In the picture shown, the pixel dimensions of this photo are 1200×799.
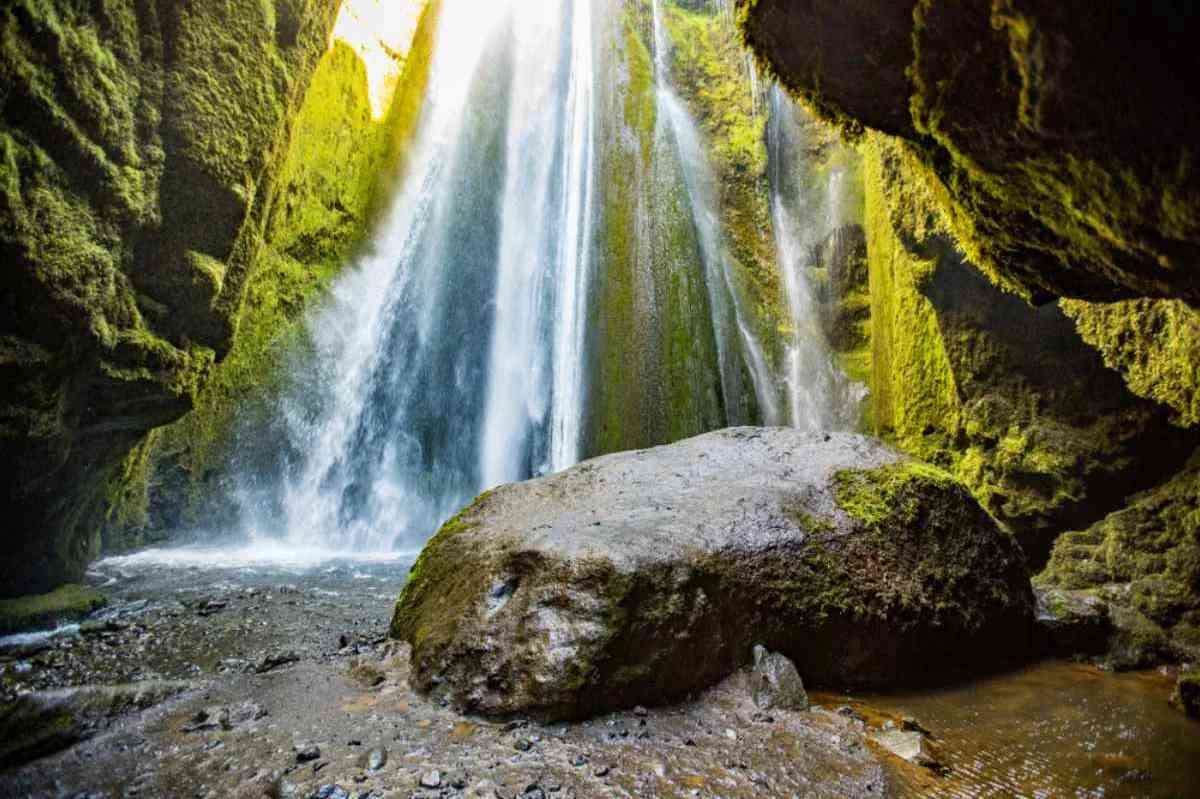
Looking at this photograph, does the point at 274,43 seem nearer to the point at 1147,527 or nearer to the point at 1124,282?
the point at 1124,282

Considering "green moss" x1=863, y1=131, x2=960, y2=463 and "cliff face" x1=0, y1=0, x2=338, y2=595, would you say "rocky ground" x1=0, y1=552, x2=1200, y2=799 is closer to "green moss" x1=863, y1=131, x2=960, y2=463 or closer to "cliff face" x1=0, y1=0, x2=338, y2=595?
"cliff face" x1=0, y1=0, x2=338, y2=595

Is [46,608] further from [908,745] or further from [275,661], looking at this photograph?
[908,745]

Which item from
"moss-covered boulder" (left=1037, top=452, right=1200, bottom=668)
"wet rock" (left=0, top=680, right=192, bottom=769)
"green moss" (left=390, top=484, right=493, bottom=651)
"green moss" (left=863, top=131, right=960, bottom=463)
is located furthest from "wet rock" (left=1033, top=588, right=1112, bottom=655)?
"wet rock" (left=0, top=680, right=192, bottom=769)

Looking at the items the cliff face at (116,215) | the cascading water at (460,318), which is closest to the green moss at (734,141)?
the cascading water at (460,318)

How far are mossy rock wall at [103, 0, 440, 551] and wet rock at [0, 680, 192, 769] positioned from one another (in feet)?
15.8

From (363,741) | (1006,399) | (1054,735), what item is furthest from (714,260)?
(363,741)

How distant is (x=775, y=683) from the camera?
2869 mm

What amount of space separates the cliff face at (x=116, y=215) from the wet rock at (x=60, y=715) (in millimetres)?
2004

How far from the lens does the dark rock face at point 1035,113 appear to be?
148cm

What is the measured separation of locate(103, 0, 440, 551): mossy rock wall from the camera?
28.9 feet

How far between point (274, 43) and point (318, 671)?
474 cm

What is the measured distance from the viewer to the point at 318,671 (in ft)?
10.3

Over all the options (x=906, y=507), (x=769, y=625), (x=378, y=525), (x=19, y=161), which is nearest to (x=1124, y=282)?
(x=906, y=507)

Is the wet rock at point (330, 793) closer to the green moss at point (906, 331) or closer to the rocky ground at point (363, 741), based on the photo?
the rocky ground at point (363, 741)
